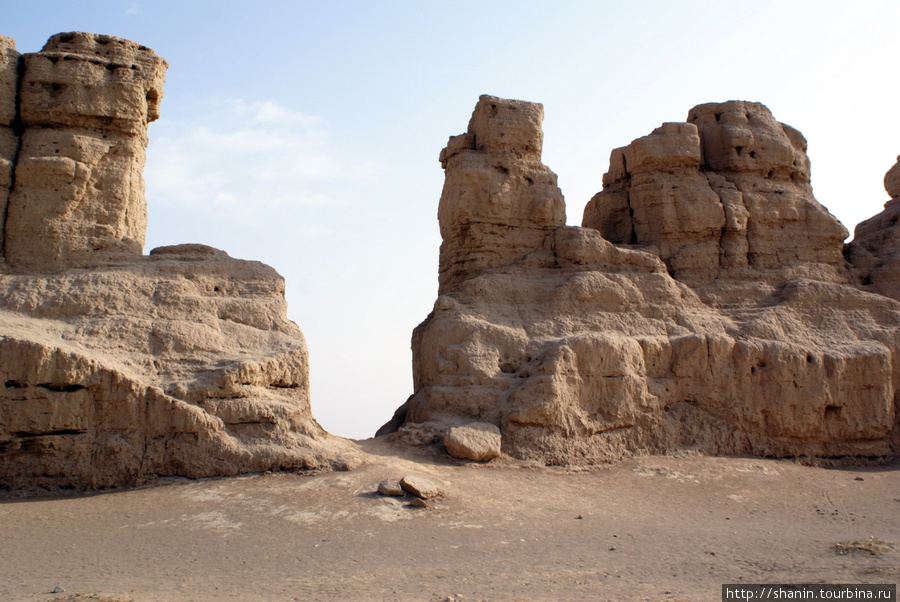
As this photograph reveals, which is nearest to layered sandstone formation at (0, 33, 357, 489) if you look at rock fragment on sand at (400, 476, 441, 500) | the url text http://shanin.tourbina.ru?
rock fragment on sand at (400, 476, 441, 500)

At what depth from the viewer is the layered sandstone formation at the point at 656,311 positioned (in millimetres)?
10766

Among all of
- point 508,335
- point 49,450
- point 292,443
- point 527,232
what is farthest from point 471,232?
point 49,450

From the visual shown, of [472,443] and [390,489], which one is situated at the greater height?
[472,443]

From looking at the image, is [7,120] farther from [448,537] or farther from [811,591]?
[811,591]

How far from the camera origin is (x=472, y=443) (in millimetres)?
9789

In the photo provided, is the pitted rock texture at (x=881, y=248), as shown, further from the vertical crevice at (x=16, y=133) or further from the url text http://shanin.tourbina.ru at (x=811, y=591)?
the vertical crevice at (x=16, y=133)

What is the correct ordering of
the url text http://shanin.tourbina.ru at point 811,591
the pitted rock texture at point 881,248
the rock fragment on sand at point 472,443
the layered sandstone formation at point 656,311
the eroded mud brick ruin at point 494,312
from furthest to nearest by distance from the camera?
the pitted rock texture at point 881,248 < the layered sandstone formation at point 656,311 < the rock fragment on sand at point 472,443 < the eroded mud brick ruin at point 494,312 < the url text http://shanin.tourbina.ru at point 811,591

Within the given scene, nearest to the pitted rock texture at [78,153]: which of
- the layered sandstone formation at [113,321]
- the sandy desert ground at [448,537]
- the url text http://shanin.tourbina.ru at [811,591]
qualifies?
the layered sandstone formation at [113,321]

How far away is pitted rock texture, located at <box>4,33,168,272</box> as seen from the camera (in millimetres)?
9789

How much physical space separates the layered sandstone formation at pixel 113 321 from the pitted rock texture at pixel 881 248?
10381 millimetres

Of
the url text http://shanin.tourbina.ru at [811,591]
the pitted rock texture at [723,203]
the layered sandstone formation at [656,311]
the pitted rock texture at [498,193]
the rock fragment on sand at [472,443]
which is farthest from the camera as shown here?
the pitted rock texture at [723,203]

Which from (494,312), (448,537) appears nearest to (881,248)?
(494,312)

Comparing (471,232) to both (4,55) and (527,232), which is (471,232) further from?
(4,55)

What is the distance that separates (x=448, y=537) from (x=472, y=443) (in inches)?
96.6
